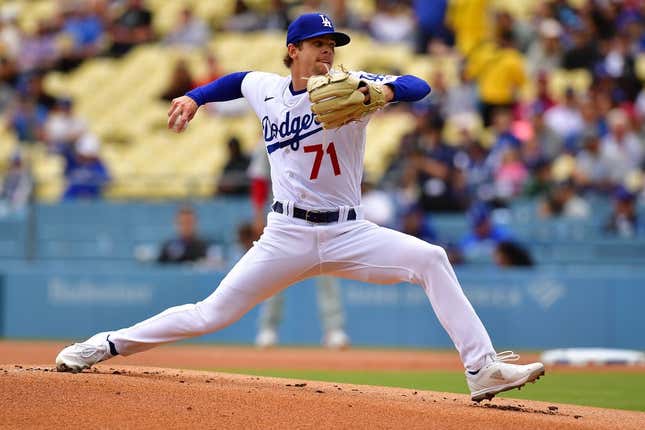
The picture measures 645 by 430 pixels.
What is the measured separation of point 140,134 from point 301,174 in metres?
11.8

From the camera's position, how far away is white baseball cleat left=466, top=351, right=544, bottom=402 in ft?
19.4

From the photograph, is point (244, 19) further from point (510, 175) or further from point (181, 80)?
point (510, 175)

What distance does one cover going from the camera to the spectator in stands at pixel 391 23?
1734cm

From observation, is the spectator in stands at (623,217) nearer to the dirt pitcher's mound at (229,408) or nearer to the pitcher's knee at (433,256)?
the dirt pitcher's mound at (229,408)

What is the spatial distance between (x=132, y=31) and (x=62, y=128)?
3140mm

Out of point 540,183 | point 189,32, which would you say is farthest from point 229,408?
point 189,32

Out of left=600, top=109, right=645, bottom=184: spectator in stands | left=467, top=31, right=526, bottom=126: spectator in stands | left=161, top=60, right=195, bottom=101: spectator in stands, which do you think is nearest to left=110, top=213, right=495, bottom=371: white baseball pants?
left=600, top=109, right=645, bottom=184: spectator in stands

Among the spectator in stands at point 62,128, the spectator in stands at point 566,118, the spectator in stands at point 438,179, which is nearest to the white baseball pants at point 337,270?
the spectator in stands at point 438,179

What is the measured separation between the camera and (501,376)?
5.92m

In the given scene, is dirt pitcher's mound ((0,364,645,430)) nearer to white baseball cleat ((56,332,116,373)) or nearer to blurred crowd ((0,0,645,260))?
white baseball cleat ((56,332,116,373))

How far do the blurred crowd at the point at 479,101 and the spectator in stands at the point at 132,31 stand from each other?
0.02 m

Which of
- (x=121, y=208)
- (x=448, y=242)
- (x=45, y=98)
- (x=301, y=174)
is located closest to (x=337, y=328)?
(x=448, y=242)

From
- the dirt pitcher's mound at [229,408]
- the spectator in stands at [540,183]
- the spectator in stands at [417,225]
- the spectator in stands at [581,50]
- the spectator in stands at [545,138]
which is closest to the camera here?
the dirt pitcher's mound at [229,408]

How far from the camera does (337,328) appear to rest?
12195mm
